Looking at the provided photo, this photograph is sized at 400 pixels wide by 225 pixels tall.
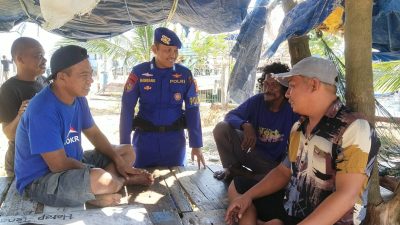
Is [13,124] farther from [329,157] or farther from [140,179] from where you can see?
[329,157]

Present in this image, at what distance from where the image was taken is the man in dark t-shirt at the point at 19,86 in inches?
114

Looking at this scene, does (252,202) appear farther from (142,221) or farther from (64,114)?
(64,114)

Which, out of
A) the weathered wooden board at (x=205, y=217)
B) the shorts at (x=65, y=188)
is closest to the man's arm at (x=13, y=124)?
the shorts at (x=65, y=188)

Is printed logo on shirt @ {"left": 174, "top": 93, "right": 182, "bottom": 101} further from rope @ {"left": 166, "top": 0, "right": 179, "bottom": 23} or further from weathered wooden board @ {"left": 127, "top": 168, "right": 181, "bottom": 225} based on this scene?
rope @ {"left": 166, "top": 0, "right": 179, "bottom": 23}

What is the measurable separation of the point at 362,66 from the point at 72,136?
1.91 m

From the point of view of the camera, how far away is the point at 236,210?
2141 mm

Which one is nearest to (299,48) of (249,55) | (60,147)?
(249,55)

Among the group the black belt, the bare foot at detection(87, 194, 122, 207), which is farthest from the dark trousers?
the bare foot at detection(87, 194, 122, 207)

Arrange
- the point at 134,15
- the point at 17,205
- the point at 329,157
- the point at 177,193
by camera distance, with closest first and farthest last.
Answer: the point at 329,157 < the point at 17,205 < the point at 177,193 < the point at 134,15

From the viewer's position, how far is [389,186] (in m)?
2.66

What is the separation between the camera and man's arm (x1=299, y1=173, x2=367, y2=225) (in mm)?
1682

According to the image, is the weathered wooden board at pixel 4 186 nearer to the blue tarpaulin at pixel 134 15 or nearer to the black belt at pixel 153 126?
the black belt at pixel 153 126

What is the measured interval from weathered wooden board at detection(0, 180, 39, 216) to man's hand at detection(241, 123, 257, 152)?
5.33 feet

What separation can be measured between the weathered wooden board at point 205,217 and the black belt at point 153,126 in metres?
1.27
